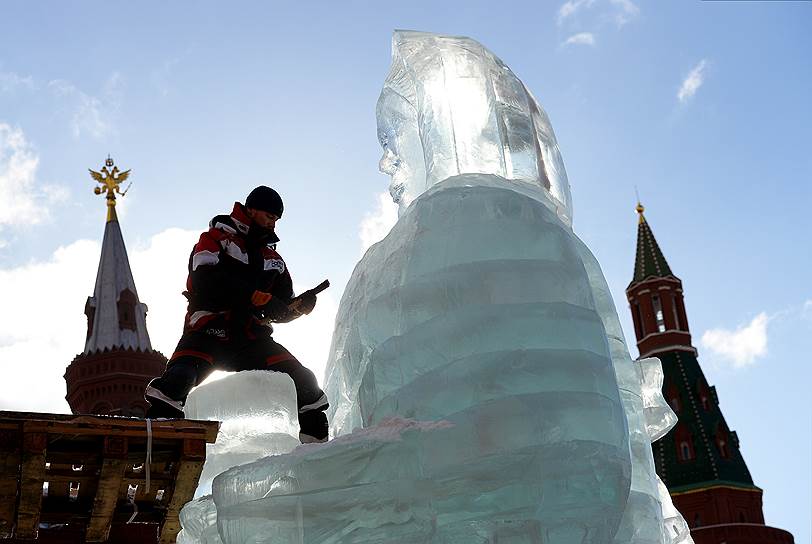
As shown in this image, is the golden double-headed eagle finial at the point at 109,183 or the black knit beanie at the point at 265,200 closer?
the black knit beanie at the point at 265,200

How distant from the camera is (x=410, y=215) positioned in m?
4.81

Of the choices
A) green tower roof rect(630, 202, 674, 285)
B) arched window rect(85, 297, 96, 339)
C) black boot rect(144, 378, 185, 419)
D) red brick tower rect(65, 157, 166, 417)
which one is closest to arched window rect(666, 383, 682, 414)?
green tower roof rect(630, 202, 674, 285)

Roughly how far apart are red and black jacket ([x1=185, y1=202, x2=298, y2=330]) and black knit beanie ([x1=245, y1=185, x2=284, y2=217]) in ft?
0.25

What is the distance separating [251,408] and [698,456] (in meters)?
40.1

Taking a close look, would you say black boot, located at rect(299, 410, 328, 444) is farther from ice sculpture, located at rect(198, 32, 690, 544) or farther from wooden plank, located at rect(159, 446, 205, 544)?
wooden plank, located at rect(159, 446, 205, 544)

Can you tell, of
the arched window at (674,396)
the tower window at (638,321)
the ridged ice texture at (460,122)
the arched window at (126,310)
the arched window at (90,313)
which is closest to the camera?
the ridged ice texture at (460,122)

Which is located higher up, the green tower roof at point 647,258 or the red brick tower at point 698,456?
the green tower roof at point 647,258

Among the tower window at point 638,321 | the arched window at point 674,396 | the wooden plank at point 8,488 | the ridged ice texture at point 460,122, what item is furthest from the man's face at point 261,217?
the tower window at point 638,321

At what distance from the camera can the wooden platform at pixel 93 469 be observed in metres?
4.50

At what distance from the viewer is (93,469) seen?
485 cm

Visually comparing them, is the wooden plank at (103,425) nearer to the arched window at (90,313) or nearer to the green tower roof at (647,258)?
the arched window at (90,313)

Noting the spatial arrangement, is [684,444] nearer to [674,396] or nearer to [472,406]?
[674,396]

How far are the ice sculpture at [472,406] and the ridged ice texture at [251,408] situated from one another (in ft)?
2.16

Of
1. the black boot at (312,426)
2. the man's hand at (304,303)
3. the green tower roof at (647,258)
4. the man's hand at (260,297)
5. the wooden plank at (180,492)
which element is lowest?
the wooden plank at (180,492)
